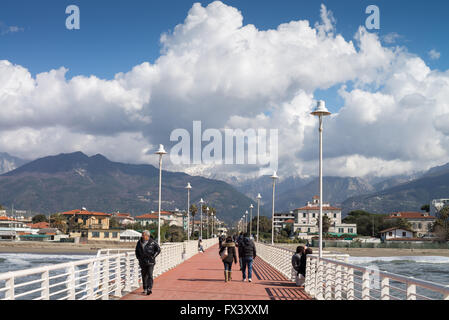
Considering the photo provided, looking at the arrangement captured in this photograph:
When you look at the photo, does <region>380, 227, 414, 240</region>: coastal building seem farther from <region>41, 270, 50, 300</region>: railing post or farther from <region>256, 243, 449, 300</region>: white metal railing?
<region>41, 270, 50, 300</region>: railing post

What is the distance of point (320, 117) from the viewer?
17.0m

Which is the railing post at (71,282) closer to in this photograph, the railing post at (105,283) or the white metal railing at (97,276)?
the white metal railing at (97,276)

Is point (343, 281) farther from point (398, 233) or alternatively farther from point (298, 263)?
point (398, 233)

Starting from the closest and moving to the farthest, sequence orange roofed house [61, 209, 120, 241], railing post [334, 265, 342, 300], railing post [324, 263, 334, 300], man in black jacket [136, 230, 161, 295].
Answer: railing post [334, 265, 342, 300] → railing post [324, 263, 334, 300] → man in black jacket [136, 230, 161, 295] → orange roofed house [61, 209, 120, 241]

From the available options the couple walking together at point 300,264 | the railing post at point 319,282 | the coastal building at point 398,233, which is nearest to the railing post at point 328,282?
the railing post at point 319,282

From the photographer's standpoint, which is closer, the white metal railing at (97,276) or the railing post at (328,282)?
the white metal railing at (97,276)

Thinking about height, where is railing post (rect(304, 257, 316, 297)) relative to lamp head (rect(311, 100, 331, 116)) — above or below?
below

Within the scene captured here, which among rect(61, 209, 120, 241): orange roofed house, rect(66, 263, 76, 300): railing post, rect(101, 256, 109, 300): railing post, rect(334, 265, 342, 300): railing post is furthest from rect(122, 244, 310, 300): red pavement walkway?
rect(61, 209, 120, 241): orange roofed house

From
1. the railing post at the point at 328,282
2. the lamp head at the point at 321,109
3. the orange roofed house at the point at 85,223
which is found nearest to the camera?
the railing post at the point at 328,282
